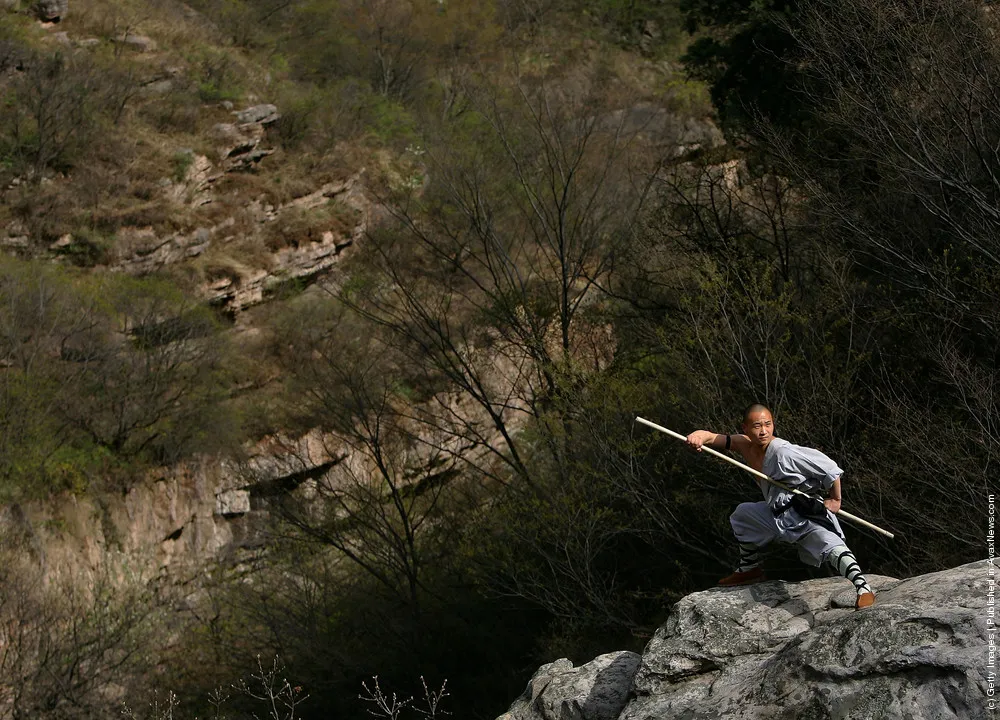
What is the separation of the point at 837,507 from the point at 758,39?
10.8 meters

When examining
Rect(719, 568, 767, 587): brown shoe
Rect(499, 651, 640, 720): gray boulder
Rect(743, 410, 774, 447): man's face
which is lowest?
Rect(499, 651, 640, 720): gray boulder

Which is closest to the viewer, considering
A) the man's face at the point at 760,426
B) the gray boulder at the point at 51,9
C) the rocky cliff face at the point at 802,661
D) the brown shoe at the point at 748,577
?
the rocky cliff face at the point at 802,661

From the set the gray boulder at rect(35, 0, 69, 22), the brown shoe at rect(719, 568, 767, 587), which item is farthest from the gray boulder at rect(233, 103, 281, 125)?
the brown shoe at rect(719, 568, 767, 587)

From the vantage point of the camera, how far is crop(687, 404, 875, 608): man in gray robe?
5898 millimetres

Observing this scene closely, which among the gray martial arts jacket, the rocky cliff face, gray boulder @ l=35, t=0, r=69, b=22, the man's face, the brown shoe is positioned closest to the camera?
the rocky cliff face

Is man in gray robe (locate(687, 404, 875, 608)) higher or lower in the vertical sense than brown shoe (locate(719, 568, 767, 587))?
higher

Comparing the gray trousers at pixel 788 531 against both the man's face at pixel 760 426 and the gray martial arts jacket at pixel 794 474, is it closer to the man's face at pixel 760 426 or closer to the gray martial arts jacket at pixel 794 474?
the gray martial arts jacket at pixel 794 474

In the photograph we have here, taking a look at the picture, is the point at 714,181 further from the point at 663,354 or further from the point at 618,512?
the point at 618,512

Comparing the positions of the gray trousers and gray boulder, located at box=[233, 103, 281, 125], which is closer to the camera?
the gray trousers

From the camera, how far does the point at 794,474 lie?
5.89 meters

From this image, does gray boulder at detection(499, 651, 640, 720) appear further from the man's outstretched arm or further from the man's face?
the man's face

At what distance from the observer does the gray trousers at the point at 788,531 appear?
5965 mm

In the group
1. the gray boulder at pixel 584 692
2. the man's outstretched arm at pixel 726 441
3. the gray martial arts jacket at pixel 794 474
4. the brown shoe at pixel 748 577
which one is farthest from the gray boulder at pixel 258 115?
the gray martial arts jacket at pixel 794 474

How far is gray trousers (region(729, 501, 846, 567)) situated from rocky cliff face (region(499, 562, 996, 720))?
0.26 m
